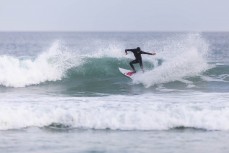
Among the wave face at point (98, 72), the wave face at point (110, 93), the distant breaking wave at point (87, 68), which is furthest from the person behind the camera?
the distant breaking wave at point (87, 68)

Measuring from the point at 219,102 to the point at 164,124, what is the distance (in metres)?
2.88

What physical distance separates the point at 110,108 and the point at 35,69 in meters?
9.07

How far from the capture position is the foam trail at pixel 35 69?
2142 cm

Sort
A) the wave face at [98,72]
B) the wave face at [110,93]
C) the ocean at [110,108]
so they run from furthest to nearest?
1. the wave face at [98,72]
2. the wave face at [110,93]
3. the ocean at [110,108]

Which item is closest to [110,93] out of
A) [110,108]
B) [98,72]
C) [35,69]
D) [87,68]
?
[110,108]

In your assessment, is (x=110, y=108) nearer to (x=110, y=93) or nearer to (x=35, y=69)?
(x=110, y=93)

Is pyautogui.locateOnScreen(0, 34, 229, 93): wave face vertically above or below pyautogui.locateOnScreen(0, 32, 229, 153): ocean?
above

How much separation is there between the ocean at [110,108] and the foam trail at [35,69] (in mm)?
43

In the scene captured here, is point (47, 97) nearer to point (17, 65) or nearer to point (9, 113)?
point (9, 113)

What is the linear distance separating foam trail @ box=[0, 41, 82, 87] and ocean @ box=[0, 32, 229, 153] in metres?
0.04

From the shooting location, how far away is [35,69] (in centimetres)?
2275

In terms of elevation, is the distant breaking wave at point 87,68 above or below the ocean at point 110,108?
above

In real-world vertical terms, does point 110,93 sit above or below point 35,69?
below

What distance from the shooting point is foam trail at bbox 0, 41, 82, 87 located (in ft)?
70.3
